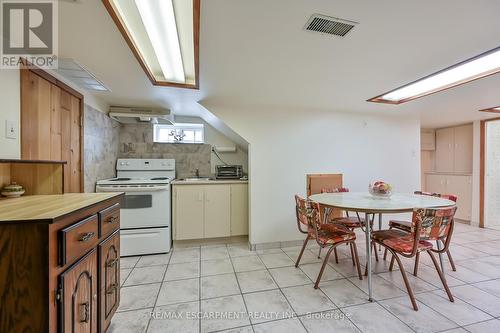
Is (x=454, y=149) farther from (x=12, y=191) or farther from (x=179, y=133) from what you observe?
(x=12, y=191)

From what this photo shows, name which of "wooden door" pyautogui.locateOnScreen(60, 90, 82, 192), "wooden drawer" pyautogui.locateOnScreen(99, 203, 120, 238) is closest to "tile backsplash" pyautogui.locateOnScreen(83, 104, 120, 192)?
"wooden door" pyautogui.locateOnScreen(60, 90, 82, 192)

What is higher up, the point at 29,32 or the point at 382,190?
the point at 29,32

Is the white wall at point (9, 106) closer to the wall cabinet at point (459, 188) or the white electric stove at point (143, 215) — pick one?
the white electric stove at point (143, 215)

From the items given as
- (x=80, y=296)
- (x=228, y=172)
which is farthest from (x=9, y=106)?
(x=228, y=172)

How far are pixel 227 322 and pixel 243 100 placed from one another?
2376 millimetres

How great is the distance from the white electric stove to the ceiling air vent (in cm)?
245

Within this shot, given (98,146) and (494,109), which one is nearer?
(98,146)

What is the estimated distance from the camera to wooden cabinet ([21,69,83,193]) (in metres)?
1.67

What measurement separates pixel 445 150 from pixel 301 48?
5.13 m

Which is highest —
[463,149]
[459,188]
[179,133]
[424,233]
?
[179,133]

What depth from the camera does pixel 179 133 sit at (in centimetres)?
368

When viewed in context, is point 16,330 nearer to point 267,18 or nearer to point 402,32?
point 267,18

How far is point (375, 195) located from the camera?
249 centimetres

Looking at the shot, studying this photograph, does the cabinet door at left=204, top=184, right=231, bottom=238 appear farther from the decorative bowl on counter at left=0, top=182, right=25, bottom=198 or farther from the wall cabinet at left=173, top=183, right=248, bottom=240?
the decorative bowl on counter at left=0, top=182, right=25, bottom=198
